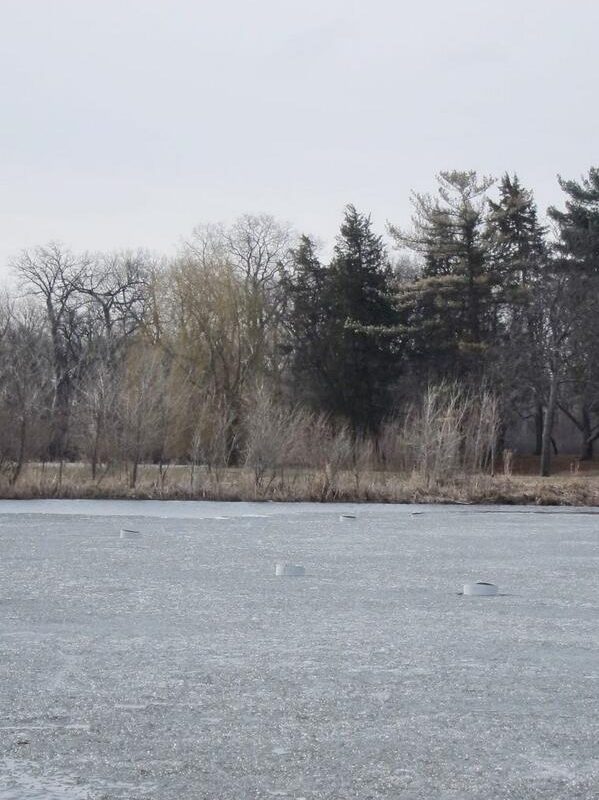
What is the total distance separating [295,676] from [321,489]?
17.7 m

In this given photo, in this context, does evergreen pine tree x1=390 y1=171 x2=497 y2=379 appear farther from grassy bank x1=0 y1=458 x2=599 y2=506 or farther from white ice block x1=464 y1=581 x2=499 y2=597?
white ice block x1=464 y1=581 x2=499 y2=597

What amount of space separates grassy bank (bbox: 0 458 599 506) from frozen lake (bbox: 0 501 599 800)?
10.3 metres

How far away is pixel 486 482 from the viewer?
25.1m

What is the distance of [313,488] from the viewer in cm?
2462

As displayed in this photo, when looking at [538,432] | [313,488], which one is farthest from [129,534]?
[538,432]

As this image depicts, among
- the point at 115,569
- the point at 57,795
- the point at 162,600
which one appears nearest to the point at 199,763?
the point at 57,795

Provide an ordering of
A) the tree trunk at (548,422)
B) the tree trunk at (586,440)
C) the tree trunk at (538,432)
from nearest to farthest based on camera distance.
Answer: the tree trunk at (548,422) < the tree trunk at (586,440) < the tree trunk at (538,432)

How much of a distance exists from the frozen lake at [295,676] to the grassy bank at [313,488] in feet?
33.8

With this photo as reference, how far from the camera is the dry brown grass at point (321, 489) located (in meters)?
24.2

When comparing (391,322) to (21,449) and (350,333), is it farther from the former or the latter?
(21,449)

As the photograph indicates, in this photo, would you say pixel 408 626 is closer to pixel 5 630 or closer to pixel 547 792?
pixel 5 630

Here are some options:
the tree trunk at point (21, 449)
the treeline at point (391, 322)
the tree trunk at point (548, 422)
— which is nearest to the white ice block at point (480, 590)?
the tree trunk at point (21, 449)

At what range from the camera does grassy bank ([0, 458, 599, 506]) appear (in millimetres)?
24219

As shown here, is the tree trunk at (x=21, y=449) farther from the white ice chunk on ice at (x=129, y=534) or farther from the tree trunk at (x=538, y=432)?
the tree trunk at (x=538, y=432)
